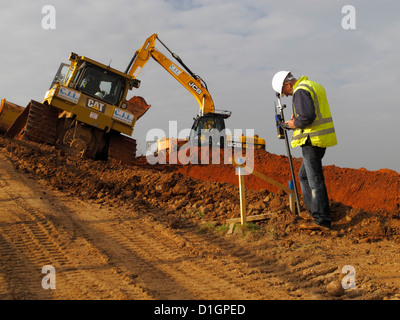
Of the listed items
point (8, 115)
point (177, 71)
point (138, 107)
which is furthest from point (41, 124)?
point (177, 71)

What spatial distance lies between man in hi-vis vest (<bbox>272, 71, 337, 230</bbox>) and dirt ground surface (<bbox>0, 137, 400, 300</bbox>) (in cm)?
31

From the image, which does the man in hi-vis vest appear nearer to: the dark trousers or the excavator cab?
the dark trousers

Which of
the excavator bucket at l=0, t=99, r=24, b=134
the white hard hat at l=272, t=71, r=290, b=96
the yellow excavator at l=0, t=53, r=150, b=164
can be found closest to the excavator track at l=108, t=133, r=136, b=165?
the yellow excavator at l=0, t=53, r=150, b=164

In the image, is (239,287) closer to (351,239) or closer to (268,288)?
(268,288)

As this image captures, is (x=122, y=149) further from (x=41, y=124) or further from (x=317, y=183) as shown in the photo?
(x=317, y=183)

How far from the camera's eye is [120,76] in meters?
12.3

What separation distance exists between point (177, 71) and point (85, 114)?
19.9 ft

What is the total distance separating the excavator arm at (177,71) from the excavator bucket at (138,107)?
0.96 metres

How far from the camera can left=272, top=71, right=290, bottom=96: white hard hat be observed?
5.73 metres

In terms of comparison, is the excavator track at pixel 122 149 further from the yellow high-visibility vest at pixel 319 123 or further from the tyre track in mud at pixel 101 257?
the yellow high-visibility vest at pixel 319 123

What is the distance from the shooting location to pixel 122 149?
1252 centimetres

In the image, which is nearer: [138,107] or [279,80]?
[279,80]
